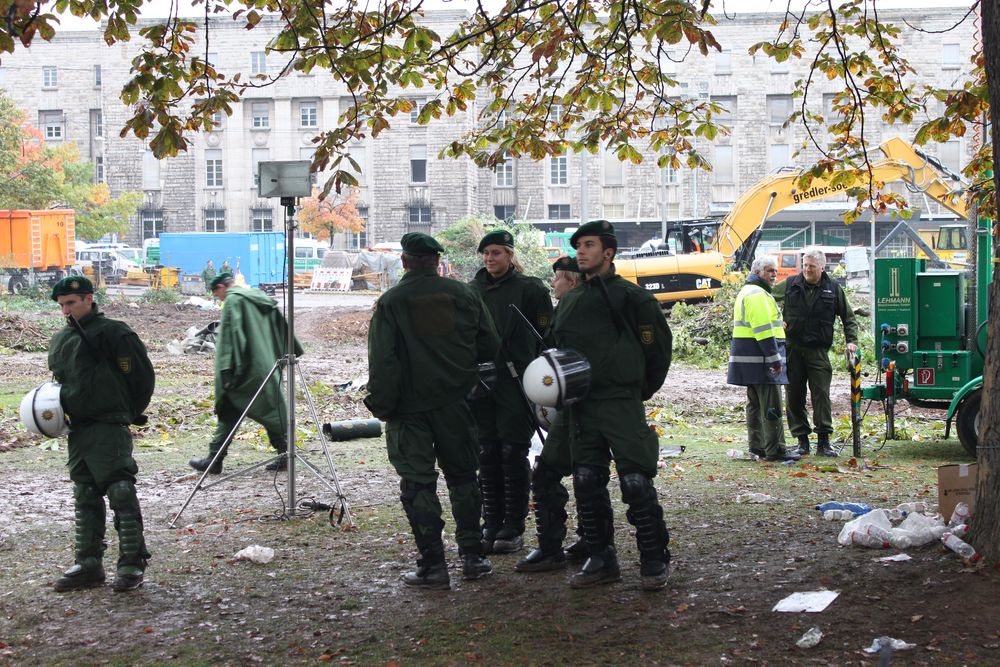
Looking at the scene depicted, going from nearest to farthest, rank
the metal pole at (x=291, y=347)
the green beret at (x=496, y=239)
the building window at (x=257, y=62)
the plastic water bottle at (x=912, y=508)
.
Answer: the green beret at (x=496, y=239), the plastic water bottle at (x=912, y=508), the metal pole at (x=291, y=347), the building window at (x=257, y=62)

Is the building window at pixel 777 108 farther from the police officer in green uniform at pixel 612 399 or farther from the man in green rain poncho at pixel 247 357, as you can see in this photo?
the police officer in green uniform at pixel 612 399

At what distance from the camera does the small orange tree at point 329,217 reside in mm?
59375

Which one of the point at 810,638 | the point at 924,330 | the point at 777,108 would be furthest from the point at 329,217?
the point at 810,638

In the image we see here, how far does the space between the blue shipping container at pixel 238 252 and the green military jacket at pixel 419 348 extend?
4111 centimetres

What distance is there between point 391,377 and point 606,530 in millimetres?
1424

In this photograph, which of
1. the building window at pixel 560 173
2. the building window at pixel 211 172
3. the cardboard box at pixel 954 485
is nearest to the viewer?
the cardboard box at pixel 954 485

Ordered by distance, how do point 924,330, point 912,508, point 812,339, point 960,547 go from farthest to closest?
1. point 924,330
2. point 812,339
3. point 912,508
4. point 960,547

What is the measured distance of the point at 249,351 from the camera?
10039 millimetres

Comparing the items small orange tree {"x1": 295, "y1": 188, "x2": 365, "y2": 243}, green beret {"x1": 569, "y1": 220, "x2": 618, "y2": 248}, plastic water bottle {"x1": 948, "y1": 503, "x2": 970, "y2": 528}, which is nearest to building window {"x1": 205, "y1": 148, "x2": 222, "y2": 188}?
small orange tree {"x1": 295, "y1": 188, "x2": 365, "y2": 243}

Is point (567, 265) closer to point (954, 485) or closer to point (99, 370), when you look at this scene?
point (954, 485)

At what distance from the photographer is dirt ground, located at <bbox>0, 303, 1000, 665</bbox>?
17.2 feet

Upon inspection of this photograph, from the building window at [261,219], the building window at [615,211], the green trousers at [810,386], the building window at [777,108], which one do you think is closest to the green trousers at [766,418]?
the green trousers at [810,386]

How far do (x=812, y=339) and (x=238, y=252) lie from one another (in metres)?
39.4

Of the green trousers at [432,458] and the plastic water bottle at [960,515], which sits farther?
the plastic water bottle at [960,515]
